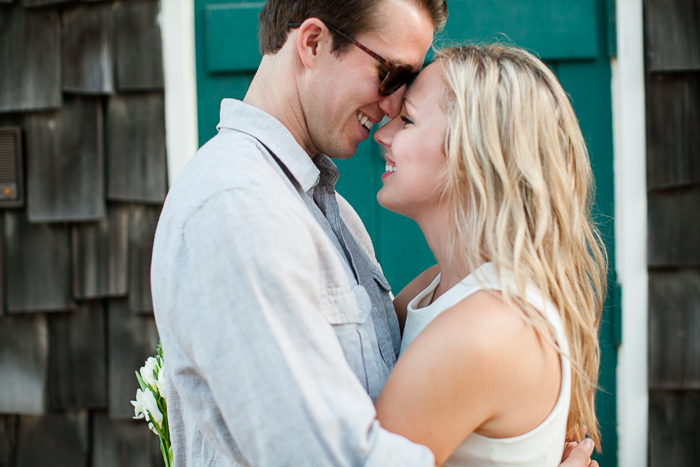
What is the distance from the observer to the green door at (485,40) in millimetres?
1958

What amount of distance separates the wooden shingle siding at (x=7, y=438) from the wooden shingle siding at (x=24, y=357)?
0.48 ft

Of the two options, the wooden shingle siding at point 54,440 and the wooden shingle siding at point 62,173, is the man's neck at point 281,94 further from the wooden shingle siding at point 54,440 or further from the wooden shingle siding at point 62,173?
the wooden shingle siding at point 54,440

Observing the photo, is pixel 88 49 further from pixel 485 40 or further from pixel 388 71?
pixel 485 40

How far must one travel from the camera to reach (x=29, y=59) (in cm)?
201

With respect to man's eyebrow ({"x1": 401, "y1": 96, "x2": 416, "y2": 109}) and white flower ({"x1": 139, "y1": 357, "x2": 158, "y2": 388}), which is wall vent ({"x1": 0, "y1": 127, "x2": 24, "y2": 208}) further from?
man's eyebrow ({"x1": 401, "y1": 96, "x2": 416, "y2": 109})

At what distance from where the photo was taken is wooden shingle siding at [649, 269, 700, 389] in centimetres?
197

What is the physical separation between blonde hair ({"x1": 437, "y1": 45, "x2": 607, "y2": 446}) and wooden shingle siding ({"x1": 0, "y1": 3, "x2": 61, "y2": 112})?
67.2 inches

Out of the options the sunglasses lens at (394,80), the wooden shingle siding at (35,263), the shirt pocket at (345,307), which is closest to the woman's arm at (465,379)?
the shirt pocket at (345,307)

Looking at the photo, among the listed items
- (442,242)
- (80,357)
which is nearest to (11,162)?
(80,357)

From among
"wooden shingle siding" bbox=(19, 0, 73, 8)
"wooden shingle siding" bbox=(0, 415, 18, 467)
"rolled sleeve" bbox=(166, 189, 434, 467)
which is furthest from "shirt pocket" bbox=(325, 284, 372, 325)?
"wooden shingle siding" bbox=(0, 415, 18, 467)

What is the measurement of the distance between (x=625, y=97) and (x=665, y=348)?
105 cm

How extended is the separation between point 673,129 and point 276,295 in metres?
1.91

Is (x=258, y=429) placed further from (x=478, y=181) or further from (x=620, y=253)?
(x=620, y=253)


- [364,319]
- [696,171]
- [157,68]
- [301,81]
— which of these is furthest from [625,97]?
[157,68]
